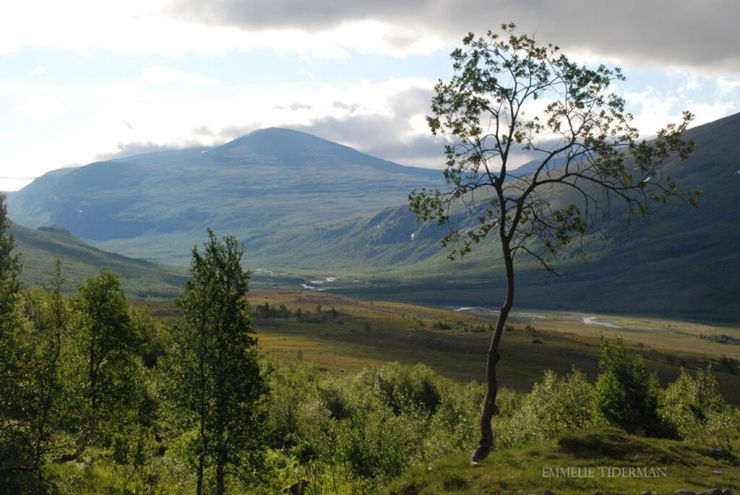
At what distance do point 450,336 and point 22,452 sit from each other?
137 m

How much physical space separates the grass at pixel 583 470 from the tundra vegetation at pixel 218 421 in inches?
5.0

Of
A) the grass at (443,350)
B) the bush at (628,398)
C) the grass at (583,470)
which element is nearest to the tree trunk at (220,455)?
the grass at (583,470)

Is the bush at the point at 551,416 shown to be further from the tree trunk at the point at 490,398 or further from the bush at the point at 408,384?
the bush at the point at 408,384

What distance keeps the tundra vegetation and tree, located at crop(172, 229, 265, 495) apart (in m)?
0.06

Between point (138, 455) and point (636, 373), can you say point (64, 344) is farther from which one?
point (636, 373)

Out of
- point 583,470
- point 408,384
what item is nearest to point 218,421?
point 583,470

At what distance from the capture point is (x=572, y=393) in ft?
144

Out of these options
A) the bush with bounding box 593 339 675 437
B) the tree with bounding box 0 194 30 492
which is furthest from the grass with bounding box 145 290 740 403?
the tree with bounding box 0 194 30 492

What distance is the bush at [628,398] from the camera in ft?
105

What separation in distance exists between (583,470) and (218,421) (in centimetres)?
1740

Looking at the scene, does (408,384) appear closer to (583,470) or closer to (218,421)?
(218,421)

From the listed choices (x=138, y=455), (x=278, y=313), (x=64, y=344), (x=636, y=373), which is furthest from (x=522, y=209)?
(x=278, y=313)

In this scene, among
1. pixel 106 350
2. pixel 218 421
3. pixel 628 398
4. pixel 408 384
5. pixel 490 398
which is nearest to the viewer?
pixel 490 398

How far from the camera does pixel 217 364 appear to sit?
28391 millimetres
